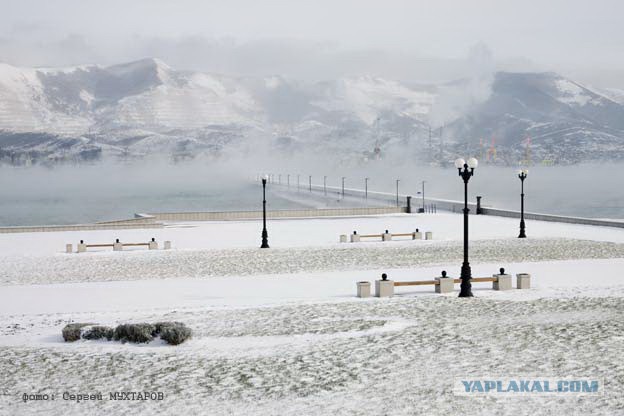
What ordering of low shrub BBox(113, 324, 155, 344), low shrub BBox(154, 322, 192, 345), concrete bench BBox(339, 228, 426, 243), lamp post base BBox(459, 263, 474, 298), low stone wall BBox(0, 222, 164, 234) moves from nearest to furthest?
1. low shrub BBox(154, 322, 192, 345)
2. low shrub BBox(113, 324, 155, 344)
3. lamp post base BBox(459, 263, 474, 298)
4. concrete bench BBox(339, 228, 426, 243)
5. low stone wall BBox(0, 222, 164, 234)

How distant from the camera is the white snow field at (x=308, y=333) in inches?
538

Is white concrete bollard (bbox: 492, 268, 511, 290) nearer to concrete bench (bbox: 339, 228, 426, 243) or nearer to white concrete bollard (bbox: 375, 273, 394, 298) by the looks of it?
white concrete bollard (bbox: 375, 273, 394, 298)

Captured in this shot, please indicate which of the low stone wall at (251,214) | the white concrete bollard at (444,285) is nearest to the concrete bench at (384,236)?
the white concrete bollard at (444,285)

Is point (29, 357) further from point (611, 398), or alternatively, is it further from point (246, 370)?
point (611, 398)

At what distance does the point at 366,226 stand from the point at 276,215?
47.4 feet

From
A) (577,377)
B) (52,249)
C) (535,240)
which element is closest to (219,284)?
(577,377)

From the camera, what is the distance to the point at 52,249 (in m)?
43.2

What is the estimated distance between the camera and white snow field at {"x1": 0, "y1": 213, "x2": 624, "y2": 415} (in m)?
13.7

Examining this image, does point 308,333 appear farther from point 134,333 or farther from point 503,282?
Answer: point 503,282

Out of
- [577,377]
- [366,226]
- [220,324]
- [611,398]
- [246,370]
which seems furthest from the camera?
[366,226]

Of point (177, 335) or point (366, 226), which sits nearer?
point (177, 335)

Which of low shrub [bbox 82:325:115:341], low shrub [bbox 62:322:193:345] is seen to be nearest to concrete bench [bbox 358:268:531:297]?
low shrub [bbox 62:322:193:345]

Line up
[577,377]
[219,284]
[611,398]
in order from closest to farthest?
[611,398] → [577,377] → [219,284]

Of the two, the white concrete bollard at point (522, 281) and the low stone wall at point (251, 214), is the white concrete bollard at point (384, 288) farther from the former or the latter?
the low stone wall at point (251, 214)
